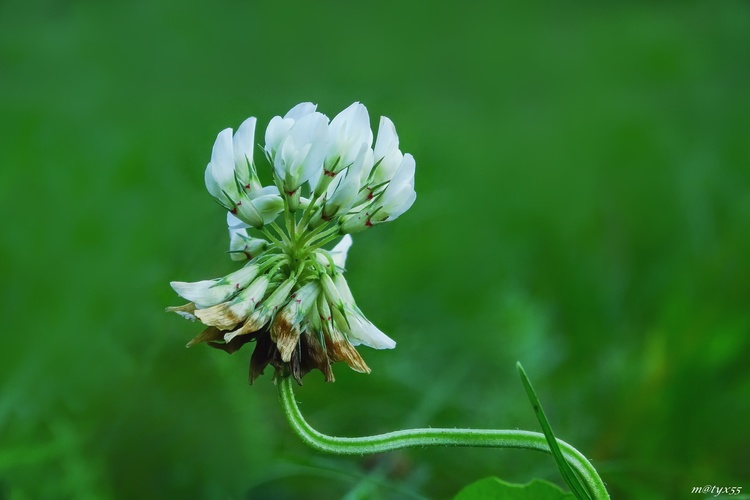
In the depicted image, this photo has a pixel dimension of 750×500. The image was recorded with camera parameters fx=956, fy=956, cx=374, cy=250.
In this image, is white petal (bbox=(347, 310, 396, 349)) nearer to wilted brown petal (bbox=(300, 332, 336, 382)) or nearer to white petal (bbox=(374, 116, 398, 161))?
wilted brown petal (bbox=(300, 332, 336, 382))

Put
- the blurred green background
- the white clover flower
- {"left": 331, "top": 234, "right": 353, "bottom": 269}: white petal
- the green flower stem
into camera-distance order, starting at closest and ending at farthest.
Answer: the green flower stem → the white clover flower → {"left": 331, "top": 234, "right": 353, "bottom": 269}: white petal → the blurred green background

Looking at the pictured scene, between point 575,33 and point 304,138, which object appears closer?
point 304,138

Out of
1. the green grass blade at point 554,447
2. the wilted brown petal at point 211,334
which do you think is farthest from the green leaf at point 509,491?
the wilted brown petal at point 211,334

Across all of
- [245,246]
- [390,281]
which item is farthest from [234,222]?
[390,281]

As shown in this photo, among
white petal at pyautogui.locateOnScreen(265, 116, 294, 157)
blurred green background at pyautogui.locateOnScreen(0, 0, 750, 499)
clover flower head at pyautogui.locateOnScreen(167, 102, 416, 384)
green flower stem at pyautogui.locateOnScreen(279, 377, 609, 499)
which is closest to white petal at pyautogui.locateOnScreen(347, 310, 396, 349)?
clover flower head at pyautogui.locateOnScreen(167, 102, 416, 384)

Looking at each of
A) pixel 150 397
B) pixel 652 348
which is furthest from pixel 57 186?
pixel 652 348

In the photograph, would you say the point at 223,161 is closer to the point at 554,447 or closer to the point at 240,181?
the point at 240,181

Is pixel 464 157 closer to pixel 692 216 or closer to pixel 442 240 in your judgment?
pixel 442 240
